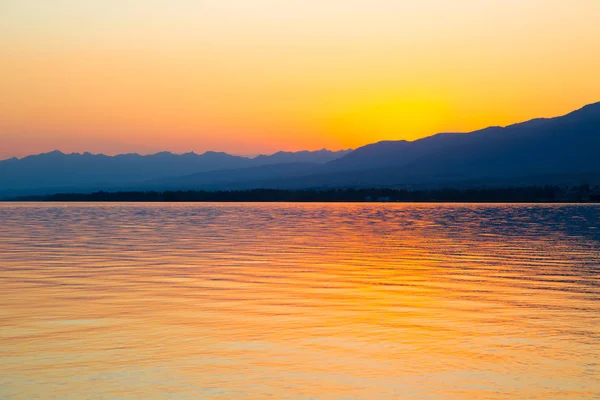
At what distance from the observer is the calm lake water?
1386cm

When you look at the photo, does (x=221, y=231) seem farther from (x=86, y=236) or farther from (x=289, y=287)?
(x=289, y=287)

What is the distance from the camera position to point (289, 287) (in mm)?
25984

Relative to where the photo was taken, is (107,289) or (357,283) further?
(357,283)

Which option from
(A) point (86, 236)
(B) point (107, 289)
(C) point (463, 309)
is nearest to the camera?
(C) point (463, 309)

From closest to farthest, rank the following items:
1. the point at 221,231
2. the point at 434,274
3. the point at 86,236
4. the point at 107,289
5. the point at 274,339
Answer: the point at 274,339
the point at 107,289
the point at 434,274
the point at 86,236
the point at 221,231

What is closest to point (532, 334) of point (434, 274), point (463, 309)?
point (463, 309)

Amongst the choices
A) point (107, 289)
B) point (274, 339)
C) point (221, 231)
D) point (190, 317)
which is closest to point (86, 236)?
point (221, 231)

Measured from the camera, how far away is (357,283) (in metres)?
27.4

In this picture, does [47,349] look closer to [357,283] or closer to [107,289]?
[107,289]

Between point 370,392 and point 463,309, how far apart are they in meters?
9.11

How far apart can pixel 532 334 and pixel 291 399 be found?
7719 millimetres

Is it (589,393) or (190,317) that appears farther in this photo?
(190,317)

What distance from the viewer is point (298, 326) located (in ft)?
62.2

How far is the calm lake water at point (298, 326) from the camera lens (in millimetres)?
13859
